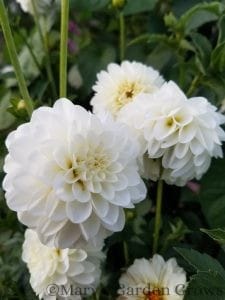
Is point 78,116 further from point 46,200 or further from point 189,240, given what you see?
point 189,240

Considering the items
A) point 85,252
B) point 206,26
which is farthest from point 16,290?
point 206,26

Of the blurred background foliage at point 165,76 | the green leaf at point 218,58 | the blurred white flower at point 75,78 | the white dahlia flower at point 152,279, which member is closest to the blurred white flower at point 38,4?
the blurred background foliage at point 165,76

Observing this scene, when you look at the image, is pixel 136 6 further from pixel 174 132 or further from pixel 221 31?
pixel 174 132

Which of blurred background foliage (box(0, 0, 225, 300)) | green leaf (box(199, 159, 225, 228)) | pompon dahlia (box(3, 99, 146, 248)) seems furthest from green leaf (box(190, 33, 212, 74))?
pompon dahlia (box(3, 99, 146, 248))

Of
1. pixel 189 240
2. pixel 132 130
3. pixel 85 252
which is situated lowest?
pixel 189 240

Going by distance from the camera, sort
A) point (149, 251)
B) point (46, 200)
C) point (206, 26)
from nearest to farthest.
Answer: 1. point (46, 200)
2. point (149, 251)
3. point (206, 26)

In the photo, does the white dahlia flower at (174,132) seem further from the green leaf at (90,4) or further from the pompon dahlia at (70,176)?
the green leaf at (90,4)

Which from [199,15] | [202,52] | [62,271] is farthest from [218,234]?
[199,15]
